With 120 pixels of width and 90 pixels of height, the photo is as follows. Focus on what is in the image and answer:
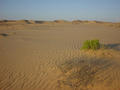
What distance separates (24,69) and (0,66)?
4.24 feet

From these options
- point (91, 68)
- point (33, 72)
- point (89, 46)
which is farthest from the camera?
point (89, 46)

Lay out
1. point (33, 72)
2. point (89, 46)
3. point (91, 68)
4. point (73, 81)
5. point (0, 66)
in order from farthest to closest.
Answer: point (89, 46)
point (0, 66)
point (33, 72)
point (91, 68)
point (73, 81)

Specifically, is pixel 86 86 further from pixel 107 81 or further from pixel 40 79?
pixel 40 79

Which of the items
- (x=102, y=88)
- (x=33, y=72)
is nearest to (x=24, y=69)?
(x=33, y=72)

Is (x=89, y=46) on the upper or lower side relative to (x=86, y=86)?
upper

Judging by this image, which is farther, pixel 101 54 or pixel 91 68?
pixel 101 54

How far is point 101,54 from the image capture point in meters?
7.27

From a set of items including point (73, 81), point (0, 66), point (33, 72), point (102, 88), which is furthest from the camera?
point (0, 66)

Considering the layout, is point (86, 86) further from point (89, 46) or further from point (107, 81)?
point (89, 46)

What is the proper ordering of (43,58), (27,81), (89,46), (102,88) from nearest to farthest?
(102,88) < (27,81) < (43,58) < (89,46)

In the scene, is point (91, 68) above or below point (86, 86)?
above

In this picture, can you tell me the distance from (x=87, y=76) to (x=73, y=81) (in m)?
0.55

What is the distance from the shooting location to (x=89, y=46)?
28.3ft

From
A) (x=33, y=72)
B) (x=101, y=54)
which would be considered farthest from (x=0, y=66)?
(x=101, y=54)
